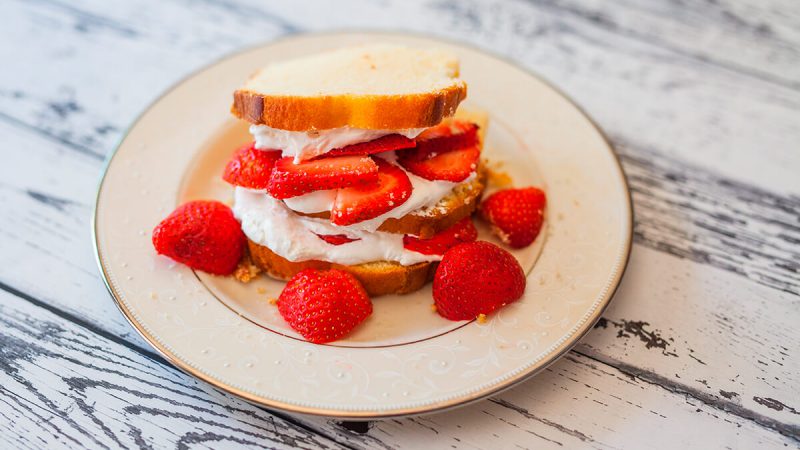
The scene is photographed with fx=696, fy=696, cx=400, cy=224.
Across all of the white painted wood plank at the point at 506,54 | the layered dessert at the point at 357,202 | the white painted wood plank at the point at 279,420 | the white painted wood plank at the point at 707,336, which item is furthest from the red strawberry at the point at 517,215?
the white painted wood plank at the point at 506,54

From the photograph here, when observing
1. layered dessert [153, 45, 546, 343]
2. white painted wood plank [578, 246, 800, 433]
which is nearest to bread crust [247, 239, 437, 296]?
layered dessert [153, 45, 546, 343]

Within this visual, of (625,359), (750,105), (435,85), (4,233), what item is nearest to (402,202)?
(435,85)

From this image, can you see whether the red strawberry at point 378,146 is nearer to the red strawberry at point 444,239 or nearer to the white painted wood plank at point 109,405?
the red strawberry at point 444,239

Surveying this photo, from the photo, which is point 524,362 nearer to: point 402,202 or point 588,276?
point 588,276

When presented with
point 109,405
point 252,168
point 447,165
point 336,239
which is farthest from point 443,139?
point 109,405

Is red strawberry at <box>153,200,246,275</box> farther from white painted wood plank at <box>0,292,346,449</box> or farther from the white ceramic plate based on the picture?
white painted wood plank at <box>0,292,346,449</box>
